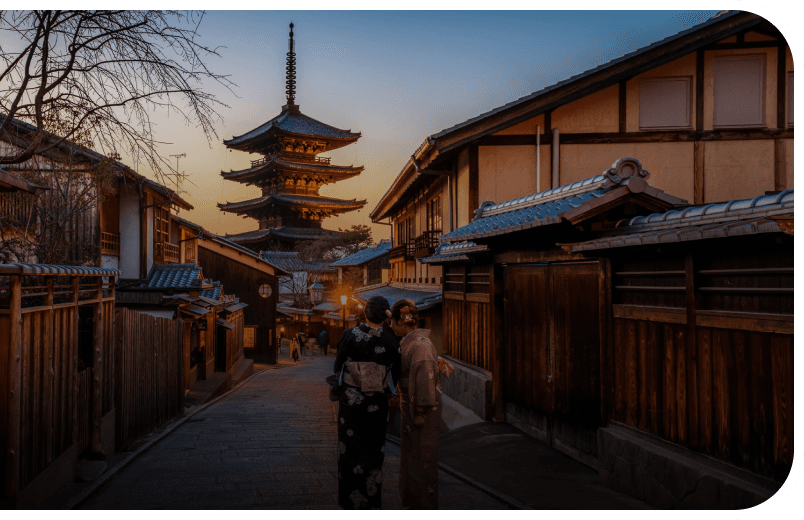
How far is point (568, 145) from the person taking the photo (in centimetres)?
1070

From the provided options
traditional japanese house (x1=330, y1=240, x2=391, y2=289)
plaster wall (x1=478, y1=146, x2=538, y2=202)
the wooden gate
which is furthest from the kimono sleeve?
traditional japanese house (x1=330, y1=240, x2=391, y2=289)

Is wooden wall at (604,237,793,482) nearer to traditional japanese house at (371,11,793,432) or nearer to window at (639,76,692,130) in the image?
traditional japanese house at (371,11,793,432)

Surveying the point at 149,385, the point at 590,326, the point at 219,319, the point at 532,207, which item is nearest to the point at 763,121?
the point at 532,207

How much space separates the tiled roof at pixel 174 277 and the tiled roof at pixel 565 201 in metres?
9.08

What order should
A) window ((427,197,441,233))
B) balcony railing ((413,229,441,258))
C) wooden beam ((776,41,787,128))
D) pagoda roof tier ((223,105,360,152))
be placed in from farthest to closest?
pagoda roof tier ((223,105,360,152)) < window ((427,197,441,233)) < balcony railing ((413,229,441,258)) < wooden beam ((776,41,787,128))

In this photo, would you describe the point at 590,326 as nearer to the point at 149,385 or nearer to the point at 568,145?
the point at 568,145

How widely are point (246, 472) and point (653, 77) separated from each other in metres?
9.14

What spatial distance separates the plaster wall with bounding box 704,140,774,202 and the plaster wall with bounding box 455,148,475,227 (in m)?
4.23

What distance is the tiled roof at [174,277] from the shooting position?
49.7 ft

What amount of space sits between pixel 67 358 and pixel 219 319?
13465mm

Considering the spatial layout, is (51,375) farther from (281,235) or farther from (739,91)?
(281,235)

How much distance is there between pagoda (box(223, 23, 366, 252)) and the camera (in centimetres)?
4000

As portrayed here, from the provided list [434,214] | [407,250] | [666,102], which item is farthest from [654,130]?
[407,250]

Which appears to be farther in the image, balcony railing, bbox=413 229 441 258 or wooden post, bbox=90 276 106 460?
balcony railing, bbox=413 229 441 258
